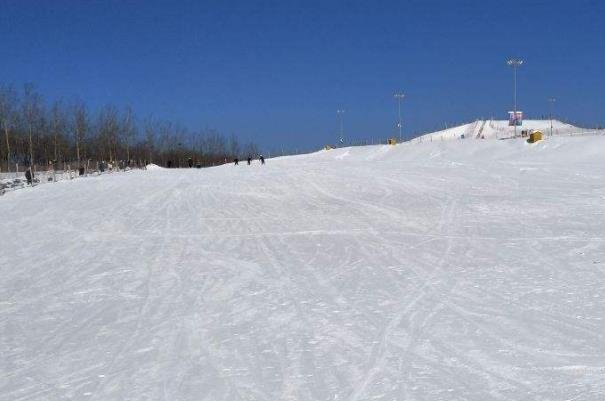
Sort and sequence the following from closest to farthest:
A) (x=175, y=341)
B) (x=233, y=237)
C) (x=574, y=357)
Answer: (x=574, y=357)
(x=175, y=341)
(x=233, y=237)

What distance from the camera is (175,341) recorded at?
676 centimetres

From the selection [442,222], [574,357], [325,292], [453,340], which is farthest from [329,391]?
[442,222]

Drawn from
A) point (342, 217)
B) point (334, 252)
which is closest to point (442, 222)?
point (342, 217)

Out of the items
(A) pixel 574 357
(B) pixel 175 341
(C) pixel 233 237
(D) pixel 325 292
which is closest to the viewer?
(A) pixel 574 357

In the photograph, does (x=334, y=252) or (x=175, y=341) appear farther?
(x=334, y=252)

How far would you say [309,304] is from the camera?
826cm

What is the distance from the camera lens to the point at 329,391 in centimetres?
521

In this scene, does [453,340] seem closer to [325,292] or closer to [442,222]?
[325,292]

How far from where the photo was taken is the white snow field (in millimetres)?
5520

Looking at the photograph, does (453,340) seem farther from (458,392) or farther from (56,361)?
(56,361)

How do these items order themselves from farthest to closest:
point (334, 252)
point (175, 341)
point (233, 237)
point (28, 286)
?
point (233, 237)
point (334, 252)
point (28, 286)
point (175, 341)

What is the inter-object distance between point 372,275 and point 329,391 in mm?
4965

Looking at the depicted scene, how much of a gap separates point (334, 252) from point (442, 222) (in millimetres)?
5344

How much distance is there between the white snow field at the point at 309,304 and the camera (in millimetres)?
5520
